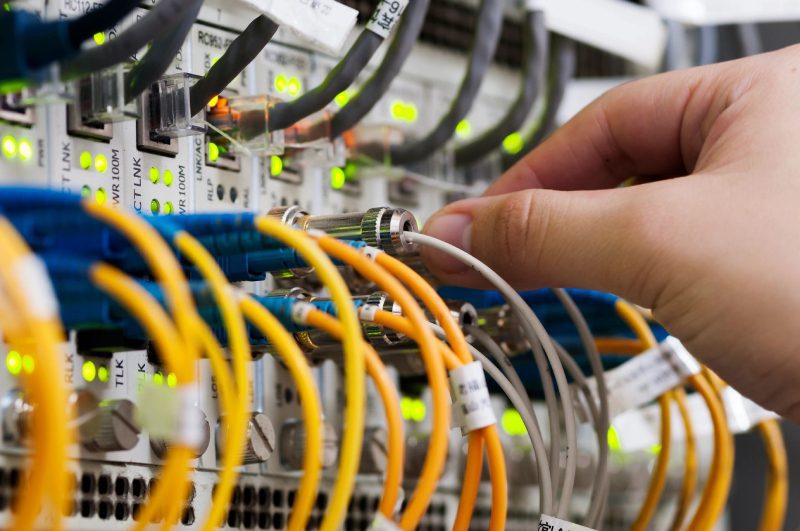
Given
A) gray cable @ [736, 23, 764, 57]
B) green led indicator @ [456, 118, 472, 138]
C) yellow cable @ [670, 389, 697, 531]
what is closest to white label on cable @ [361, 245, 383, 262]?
yellow cable @ [670, 389, 697, 531]

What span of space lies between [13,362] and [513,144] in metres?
0.76

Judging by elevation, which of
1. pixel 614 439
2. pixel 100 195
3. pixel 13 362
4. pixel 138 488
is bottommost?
pixel 614 439

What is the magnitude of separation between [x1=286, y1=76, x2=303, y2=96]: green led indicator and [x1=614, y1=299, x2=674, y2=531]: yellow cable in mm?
360

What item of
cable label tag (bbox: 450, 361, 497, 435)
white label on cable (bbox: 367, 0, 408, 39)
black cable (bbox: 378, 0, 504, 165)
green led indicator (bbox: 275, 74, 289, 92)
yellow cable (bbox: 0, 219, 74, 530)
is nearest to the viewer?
yellow cable (bbox: 0, 219, 74, 530)

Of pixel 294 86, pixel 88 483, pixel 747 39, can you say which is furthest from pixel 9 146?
pixel 747 39

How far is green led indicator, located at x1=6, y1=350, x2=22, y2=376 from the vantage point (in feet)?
2.32

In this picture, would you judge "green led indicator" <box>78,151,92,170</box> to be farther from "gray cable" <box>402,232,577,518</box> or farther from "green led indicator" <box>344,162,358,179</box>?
"green led indicator" <box>344,162,358,179</box>

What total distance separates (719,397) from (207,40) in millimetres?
565

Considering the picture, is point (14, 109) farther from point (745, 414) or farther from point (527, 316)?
point (745, 414)

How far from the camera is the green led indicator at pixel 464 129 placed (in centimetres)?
128

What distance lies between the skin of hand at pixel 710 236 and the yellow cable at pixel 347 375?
0.21m

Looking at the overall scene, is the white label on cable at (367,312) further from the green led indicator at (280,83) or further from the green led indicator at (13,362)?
the green led indicator at (280,83)

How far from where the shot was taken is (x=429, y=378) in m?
0.66

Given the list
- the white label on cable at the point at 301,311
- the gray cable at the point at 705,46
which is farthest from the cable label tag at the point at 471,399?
the gray cable at the point at 705,46
